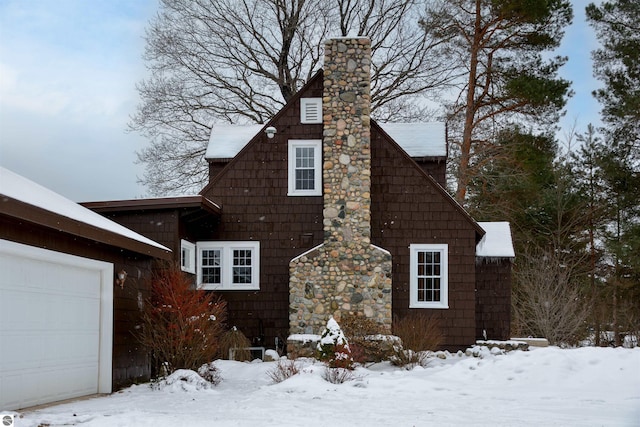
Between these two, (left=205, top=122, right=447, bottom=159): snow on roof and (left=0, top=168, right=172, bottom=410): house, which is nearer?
(left=0, top=168, right=172, bottom=410): house

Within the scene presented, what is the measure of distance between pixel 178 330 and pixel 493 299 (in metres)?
9.98

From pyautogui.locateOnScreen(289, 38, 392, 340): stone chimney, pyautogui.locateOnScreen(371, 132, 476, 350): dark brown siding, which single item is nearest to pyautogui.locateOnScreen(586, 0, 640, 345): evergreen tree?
pyautogui.locateOnScreen(371, 132, 476, 350): dark brown siding

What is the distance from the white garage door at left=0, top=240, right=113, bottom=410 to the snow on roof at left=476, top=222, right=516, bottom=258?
11221 millimetres

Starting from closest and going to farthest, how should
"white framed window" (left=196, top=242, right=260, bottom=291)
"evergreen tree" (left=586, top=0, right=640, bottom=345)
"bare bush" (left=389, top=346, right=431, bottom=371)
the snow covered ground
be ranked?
the snow covered ground → "bare bush" (left=389, top=346, right=431, bottom=371) → "white framed window" (left=196, top=242, right=260, bottom=291) → "evergreen tree" (left=586, top=0, right=640, bottom=345)

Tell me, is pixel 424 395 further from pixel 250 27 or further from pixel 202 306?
pixel 250 27

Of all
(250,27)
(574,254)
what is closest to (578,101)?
(574,254)

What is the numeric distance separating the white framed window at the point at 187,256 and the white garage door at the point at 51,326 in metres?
5.46

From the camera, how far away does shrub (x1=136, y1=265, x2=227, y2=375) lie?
13266 millimetres

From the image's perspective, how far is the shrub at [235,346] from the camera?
17.5 meters

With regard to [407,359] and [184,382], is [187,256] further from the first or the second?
[184,382]

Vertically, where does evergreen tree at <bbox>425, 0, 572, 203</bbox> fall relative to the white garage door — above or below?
above

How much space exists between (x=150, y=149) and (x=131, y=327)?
1657 centimetres

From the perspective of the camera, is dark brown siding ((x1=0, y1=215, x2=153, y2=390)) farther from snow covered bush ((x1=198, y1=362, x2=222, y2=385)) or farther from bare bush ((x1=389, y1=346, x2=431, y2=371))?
bare bush ((x1=389, y1=346, x2=431, y2=371))

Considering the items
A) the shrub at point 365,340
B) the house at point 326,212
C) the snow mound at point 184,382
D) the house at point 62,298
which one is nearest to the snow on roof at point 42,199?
the house at point 62,298
